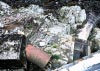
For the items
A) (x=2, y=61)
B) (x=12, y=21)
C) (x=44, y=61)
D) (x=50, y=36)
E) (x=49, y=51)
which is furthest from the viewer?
(x=12, y=21)

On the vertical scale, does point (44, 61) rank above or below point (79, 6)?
below

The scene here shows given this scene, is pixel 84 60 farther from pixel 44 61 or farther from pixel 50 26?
pixel 50 26

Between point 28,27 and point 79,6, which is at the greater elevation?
point 79,6

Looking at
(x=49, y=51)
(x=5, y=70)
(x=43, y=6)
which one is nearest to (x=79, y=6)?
(x=43, y=6)

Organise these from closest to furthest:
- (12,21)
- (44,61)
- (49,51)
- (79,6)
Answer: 1. (44,61)
2. (49,51)
3. (12,21)
4. (79,6)

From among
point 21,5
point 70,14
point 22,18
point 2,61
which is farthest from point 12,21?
point 2,61

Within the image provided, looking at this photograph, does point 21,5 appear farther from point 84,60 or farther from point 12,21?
point 84,60

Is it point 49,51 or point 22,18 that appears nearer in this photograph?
point 49,51

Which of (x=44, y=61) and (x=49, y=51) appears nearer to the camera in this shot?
(x=44, y=61)

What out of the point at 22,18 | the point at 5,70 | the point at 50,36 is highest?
the point at 22,18

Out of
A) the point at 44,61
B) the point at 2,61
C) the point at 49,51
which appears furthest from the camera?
the point at 49,51
